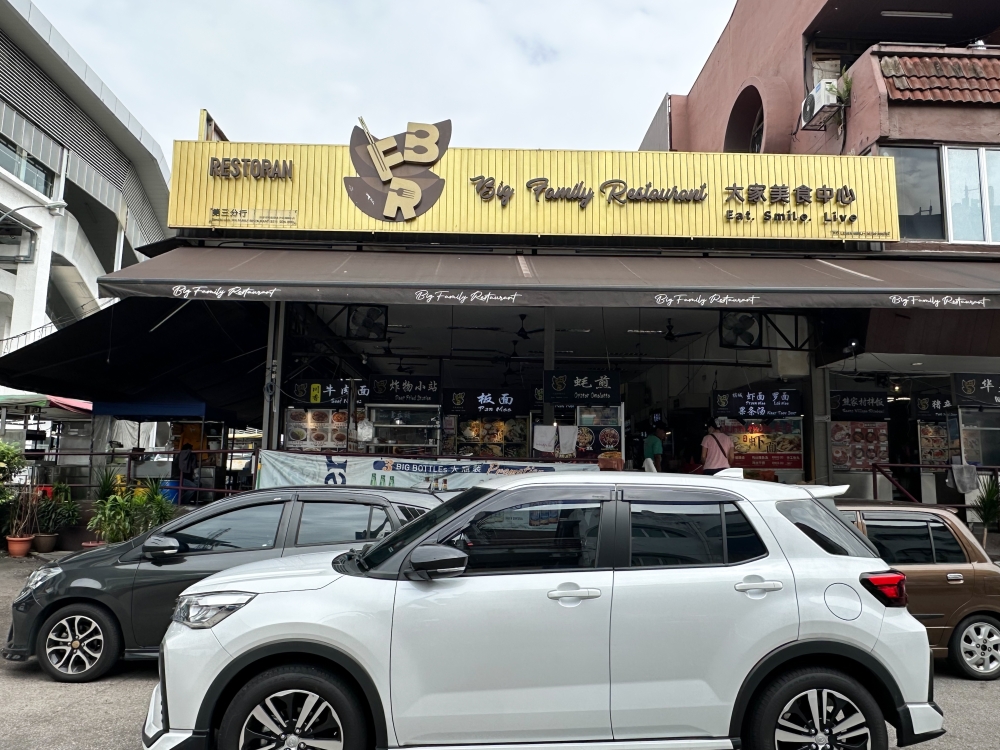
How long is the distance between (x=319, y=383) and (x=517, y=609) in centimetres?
995

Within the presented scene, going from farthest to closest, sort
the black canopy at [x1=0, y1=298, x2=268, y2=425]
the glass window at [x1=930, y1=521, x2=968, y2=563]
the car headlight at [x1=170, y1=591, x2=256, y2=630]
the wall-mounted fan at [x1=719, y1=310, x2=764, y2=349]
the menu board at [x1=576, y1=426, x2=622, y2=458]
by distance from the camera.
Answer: the wall-mounted fan at [x1=719, y1=310, x2=764, y2=349] < the menu board at [x1=576, y1=426, x2=622, y2=458] < the black canopy at [x1=0, y1=298, x2=268, y2=425] < the glass window at [x1=930, y1=521, x2=968, y2=563] < the car headlight at [x1=170, y1=591, x2=256, y2=630]

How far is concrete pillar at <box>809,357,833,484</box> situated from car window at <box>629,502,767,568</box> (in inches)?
414

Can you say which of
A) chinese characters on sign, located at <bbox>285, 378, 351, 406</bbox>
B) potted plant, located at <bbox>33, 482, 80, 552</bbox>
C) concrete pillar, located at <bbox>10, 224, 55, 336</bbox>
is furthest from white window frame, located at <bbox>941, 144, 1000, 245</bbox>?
concrete pillar, located at <bbox>10, 224, 55, 336</bbox>

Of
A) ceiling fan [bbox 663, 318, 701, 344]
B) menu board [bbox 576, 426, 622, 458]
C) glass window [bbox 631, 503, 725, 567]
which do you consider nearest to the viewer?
glass window [bbox 631, 503, 725, 567]

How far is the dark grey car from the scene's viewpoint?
6.12 meters

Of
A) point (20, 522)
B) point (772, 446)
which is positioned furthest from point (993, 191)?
point (20, 522)

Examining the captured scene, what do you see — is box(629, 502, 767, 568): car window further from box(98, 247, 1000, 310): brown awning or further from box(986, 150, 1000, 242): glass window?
box(986, 150, 1000, 242): glass window

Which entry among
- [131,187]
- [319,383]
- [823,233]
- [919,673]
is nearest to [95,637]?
[919,673]

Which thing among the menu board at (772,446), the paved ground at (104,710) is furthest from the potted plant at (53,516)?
the menu board at (772,446)

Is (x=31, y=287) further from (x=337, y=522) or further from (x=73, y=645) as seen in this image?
(x=337, y=522)

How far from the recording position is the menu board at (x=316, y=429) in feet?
42.8

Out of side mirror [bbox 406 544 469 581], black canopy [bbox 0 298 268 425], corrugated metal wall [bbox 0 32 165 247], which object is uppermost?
corrugated metal wall [bbox 0 32 165 247]

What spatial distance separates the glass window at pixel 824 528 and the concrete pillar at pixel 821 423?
10.0 metres

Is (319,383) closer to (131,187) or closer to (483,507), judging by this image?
(483,507)
